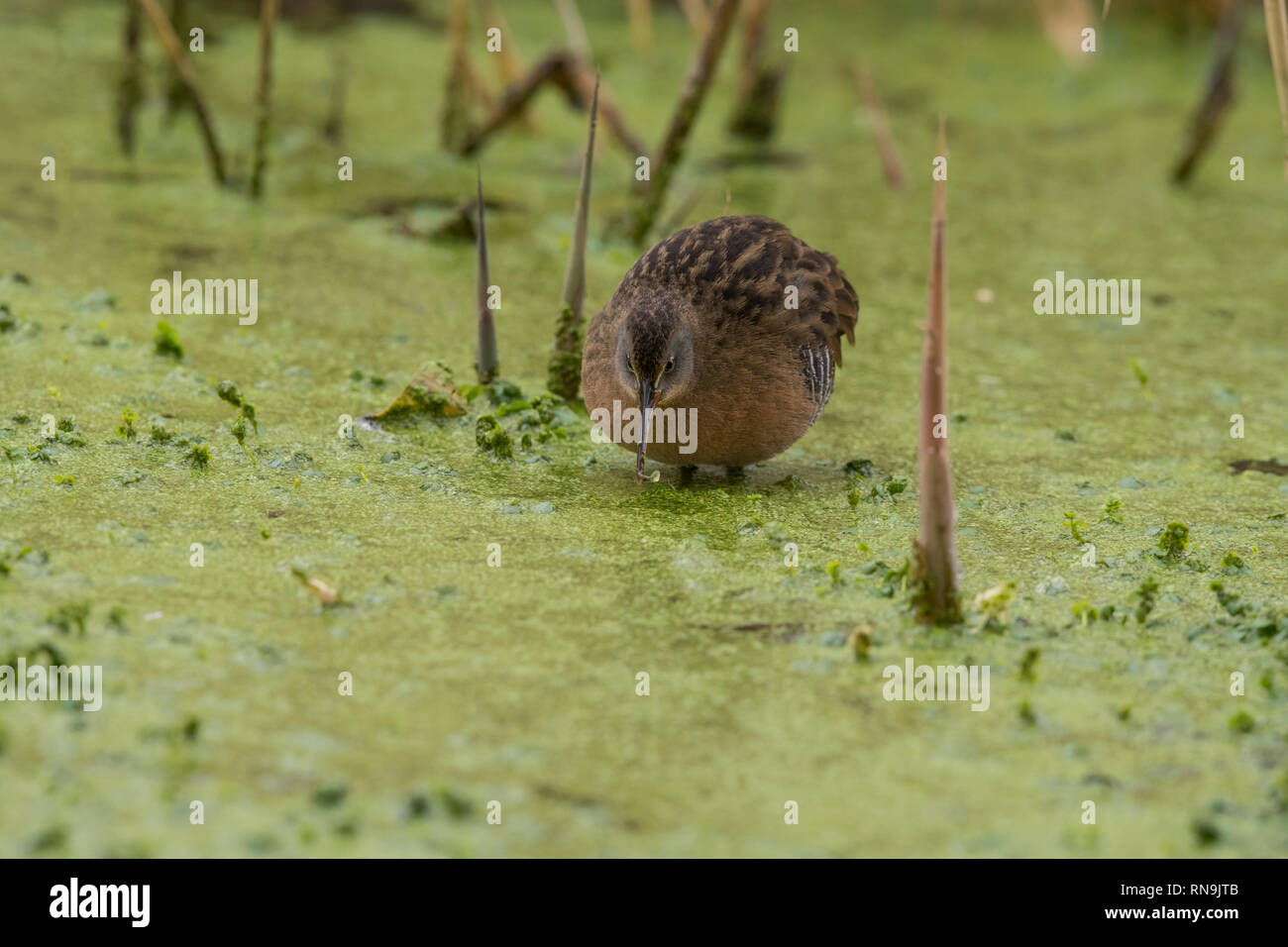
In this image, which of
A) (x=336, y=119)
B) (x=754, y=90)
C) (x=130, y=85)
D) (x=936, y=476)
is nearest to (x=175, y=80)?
(x=130, y=85)

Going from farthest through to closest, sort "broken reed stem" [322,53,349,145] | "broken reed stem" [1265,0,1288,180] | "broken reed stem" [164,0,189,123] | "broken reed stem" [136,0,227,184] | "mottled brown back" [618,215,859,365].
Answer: "broken reed stem" [322,53,349,145], "broken reed stem" [164,0,189,123], "broken reed stem" [136,0,227,184], "mottled brown back" [618,215,859,365], "broken reed stem" [1265,0,1288,180]

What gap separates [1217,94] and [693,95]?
3289mm

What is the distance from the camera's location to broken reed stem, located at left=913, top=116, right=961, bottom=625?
3.75 m

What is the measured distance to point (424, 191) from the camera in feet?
26.9

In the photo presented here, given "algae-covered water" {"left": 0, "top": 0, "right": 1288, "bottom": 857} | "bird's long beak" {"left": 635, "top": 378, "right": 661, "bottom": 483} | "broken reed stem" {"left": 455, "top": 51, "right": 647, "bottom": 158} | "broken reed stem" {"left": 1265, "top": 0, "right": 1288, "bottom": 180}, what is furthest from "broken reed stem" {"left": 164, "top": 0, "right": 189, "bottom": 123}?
"broken reed stem" {"left": 1265, "top": 0, "right": 1288, "bottom": 180}

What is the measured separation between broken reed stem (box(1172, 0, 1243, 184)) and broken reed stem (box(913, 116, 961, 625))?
5.39 meters

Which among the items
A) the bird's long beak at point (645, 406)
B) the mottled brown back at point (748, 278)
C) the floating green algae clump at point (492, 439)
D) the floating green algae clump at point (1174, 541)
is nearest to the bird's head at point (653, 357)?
the bird's long beak at point (645, 406)

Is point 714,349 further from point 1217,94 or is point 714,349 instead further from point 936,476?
point 1217,94

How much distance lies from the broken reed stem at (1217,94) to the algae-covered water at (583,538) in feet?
0.73

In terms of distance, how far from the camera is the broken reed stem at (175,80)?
809 cm

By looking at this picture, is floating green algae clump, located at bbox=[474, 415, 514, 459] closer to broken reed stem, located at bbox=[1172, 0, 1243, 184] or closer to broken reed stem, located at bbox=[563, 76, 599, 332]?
broken reed stem, located at bbox=[563, 76, 599, 332]

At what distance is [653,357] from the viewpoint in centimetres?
461

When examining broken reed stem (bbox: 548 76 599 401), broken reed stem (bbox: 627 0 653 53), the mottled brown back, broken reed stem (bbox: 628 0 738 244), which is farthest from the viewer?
broken reed stem (bbox: 627 0 653 53)
